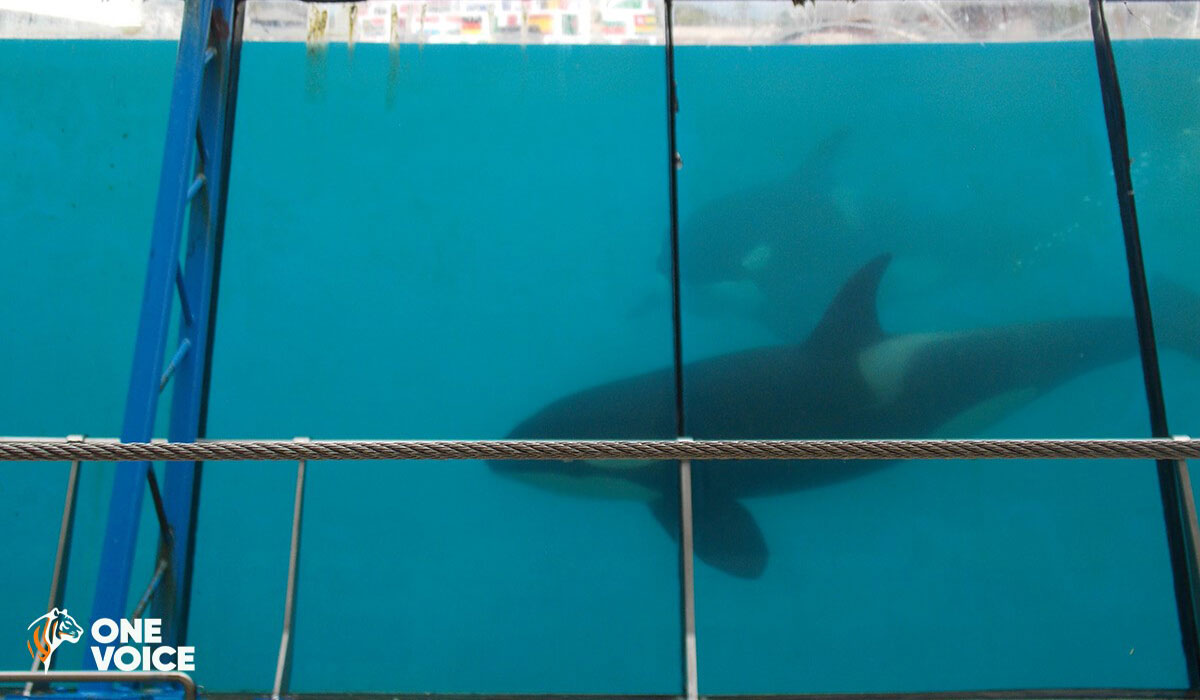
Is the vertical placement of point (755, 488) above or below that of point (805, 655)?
above

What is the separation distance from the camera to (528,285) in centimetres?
270

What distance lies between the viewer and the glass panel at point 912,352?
2.47m

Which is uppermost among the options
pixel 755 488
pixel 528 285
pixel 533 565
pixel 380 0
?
pixel 380 0

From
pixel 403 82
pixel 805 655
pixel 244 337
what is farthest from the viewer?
pixel 403 82

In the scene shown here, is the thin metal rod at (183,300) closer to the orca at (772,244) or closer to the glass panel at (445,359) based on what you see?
the glass panel at (445,359)

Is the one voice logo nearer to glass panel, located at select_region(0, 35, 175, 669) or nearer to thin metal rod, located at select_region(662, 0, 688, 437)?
glass panel, located at select_region(0, 35, 175, 669)

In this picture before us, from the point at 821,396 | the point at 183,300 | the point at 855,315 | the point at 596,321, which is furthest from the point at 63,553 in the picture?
the point at 855,315

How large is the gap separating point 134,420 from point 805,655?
207cm

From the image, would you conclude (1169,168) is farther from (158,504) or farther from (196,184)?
(158,504)

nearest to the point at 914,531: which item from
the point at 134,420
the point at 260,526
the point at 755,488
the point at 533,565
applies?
the point at 755,488

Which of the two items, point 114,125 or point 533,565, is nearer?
point 533,565

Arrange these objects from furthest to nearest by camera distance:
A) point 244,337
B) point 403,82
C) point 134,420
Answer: point 403,82 → point 244,337 → point 134,420

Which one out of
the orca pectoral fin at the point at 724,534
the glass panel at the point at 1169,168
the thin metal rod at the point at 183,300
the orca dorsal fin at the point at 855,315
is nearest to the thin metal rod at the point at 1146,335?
the glass panel at the point at 1169,168

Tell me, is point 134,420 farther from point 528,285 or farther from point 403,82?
point 403,82
